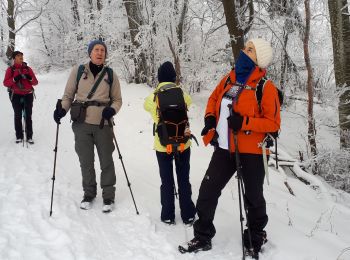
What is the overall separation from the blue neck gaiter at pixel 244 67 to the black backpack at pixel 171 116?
94 centimetres

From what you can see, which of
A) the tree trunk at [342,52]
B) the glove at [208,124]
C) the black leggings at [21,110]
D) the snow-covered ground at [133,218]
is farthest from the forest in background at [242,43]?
the black leggings at [21,110]

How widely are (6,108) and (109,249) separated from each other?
10607 millimetres

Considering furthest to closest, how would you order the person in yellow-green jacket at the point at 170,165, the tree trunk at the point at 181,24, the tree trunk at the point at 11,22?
1. the tree trunk at the point at 11,22
2. the tree trunk at the point at 181,24
3. the person in yellow-green jacket at the point at 170,165

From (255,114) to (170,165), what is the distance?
145 centimetres

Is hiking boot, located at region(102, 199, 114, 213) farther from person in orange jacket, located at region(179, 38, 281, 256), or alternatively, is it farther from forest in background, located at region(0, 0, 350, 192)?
forest in background, located at region(0, 0, 350, 192)

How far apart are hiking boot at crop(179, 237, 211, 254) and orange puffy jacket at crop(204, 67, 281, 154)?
1086 mm

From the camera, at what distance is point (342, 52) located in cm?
702

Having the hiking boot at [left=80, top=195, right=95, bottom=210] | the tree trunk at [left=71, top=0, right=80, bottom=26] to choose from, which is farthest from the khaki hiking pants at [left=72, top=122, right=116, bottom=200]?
the tree trunk at [left=71, top=0, right=80, bottom=26]

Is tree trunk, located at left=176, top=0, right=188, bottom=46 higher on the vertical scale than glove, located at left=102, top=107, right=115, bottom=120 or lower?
higher

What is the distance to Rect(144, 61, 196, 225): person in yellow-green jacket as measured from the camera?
14.9 ft

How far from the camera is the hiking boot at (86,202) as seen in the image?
16.1 ft

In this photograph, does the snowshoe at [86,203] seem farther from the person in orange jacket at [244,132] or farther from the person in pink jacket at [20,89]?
the person in pink jacket at [20,89]

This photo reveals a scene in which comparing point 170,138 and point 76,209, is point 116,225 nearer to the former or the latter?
point 76,209

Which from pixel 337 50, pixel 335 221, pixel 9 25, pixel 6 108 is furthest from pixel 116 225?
pixel 9 25
